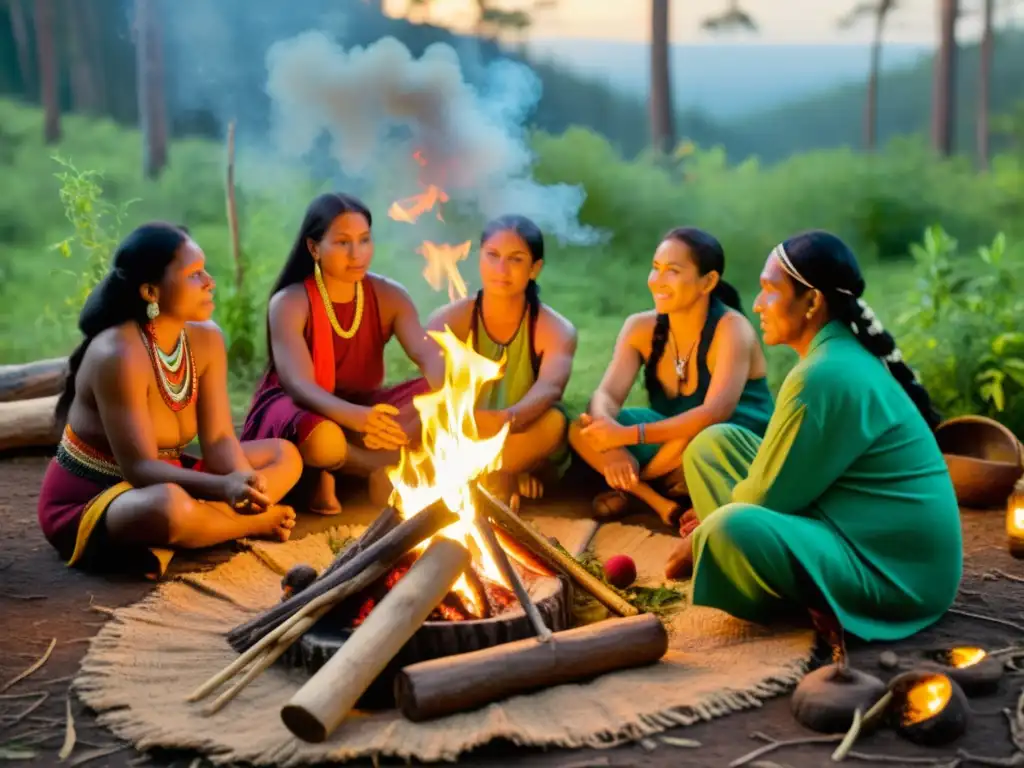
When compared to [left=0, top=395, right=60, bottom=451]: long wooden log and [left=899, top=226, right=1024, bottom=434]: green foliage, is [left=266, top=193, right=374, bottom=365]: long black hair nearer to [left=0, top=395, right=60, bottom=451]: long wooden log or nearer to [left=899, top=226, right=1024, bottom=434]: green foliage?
[left=0, top=395, right=60, bottom=451]: long wooden log

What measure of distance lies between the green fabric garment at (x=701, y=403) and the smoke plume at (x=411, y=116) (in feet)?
8.57

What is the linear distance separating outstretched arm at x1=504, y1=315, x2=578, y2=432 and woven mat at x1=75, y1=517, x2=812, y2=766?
5.37 feet

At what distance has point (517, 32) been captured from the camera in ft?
37.9

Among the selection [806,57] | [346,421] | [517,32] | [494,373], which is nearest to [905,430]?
[494,373]

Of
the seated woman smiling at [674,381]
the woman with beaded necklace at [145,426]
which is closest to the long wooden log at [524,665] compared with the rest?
the woman with beaded necklace at [145,426]

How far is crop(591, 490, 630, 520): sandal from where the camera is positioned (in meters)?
5.93

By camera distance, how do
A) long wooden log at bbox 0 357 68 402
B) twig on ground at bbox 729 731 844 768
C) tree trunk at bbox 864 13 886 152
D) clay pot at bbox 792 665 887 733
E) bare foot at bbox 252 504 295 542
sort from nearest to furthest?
1. twig on ground at bbox 729 731 844 768
2. clay pot at bbox 792 665 887 733
3. bare foot at bbox 252 504 295 542
4. long wooden log at bbox 0 357 68 402
5. tree trunk at bbox 864 13 886 152

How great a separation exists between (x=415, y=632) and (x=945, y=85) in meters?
10.7

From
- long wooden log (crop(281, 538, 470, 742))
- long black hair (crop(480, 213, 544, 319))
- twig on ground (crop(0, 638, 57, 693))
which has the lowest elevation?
twig on ground (crop(0, 638, 57, 693))

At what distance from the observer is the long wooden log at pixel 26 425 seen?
281 inches

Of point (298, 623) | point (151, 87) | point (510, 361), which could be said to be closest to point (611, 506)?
point (510, 361)

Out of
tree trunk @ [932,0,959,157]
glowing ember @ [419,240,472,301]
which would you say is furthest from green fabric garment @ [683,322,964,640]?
tree trunk @ [932,0,959,157]

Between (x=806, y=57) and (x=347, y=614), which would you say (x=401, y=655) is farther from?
(x=806, y=57)

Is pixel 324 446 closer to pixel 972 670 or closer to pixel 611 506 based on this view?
pixel 611 506
